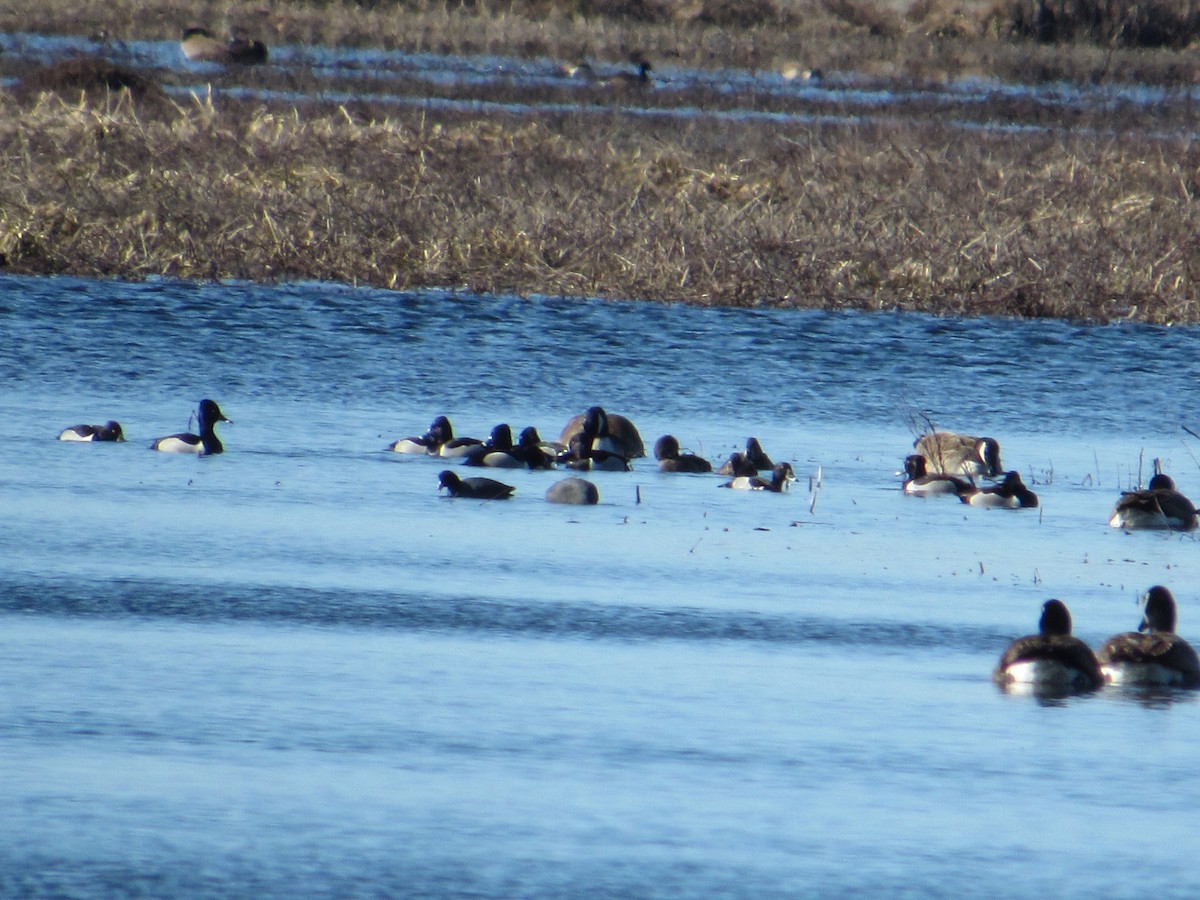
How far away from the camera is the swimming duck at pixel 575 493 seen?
12.8 metres

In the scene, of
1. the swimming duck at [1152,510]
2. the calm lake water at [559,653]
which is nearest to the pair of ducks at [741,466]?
the calm lake water at [559,653]

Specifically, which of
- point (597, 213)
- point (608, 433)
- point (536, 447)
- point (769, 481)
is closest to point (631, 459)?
point (608, 433)

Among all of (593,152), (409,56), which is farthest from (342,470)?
(409,56)

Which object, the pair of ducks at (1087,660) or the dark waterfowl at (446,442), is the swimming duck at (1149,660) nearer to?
the pair of ducks at (1087,660)

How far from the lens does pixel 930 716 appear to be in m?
8.02

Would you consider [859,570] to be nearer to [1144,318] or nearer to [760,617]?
[760,617]

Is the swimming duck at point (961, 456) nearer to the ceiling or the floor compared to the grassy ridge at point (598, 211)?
nearer to the floor

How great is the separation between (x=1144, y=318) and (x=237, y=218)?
336 inches

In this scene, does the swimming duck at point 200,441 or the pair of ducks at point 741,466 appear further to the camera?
the swimming duck at point 200,441

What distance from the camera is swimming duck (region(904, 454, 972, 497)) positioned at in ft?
43.4

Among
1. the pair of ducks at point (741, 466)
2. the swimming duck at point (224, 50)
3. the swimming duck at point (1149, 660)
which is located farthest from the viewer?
the swimming duck at point (224, 50)

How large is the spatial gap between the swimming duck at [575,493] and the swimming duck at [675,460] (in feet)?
3.41

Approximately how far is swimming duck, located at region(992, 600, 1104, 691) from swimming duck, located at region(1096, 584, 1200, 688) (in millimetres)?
71

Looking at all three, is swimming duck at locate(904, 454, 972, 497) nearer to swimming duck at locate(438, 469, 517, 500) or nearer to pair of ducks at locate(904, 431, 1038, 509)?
pair of ducks at locate(904, 431, 1038, 509)
